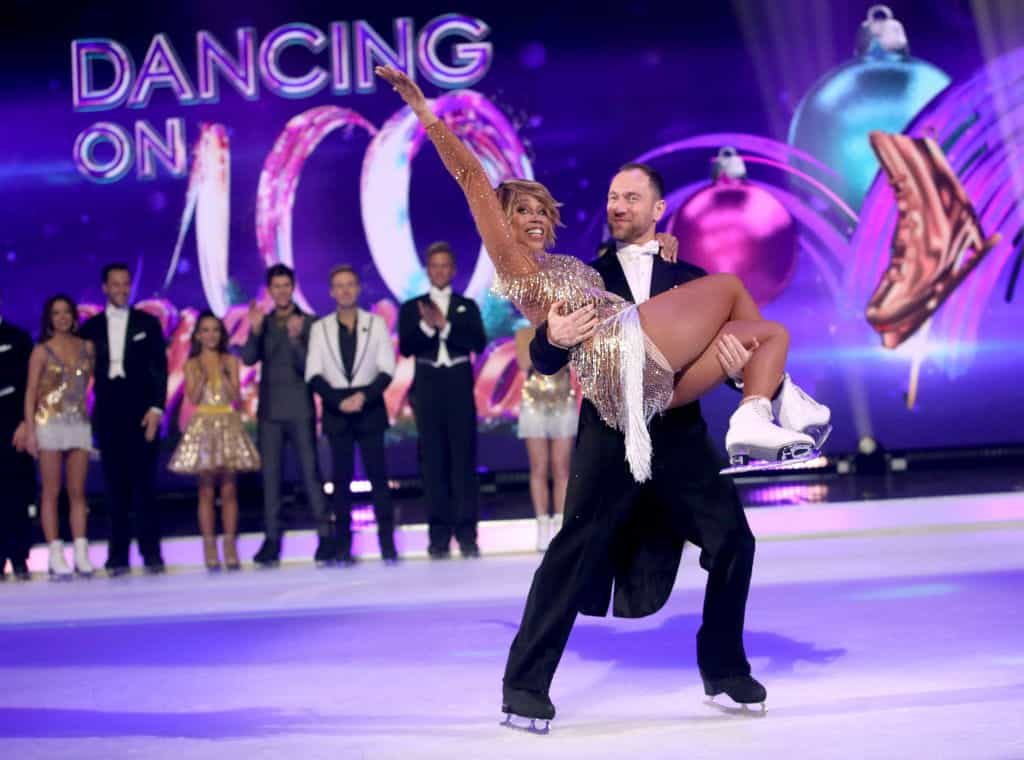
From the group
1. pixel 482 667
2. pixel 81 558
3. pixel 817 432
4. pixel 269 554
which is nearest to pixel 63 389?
pixel 81 558

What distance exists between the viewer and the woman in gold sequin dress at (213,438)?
260 inches

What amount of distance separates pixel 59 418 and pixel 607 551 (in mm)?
4214

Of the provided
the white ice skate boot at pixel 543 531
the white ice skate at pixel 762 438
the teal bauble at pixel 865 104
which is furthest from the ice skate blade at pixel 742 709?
the teal bauble at pixel 865 104

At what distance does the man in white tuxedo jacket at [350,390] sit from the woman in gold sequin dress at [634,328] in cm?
359

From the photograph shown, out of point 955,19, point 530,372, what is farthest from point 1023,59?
point 530,372

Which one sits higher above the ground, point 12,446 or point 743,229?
point 743,229

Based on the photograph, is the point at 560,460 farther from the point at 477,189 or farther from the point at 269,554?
the point at 477,189

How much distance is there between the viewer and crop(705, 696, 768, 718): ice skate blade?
303 centimetres

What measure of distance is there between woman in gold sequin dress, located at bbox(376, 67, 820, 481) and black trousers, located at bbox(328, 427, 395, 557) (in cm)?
359

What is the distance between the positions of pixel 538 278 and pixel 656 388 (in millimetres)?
367

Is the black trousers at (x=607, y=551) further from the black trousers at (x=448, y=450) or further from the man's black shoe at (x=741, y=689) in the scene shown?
the black trousers at (x=448, y=450)

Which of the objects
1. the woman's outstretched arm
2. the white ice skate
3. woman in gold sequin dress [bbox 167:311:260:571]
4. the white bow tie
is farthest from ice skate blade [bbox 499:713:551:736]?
woman in gold sequin dress [bbox 167:311:260:571]

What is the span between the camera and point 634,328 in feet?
9.95

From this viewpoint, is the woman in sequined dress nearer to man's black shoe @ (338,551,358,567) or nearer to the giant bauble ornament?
man's black shoe @ (338,551,358,567)
